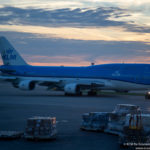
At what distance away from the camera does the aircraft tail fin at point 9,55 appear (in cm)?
4641

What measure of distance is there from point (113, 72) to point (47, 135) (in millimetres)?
25949

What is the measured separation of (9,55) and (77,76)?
12281 millimetres

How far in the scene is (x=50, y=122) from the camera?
41.2 ft

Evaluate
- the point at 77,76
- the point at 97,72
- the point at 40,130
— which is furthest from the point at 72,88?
the point at 40,130

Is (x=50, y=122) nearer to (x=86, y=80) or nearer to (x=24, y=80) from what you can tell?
(x=86, y=80)

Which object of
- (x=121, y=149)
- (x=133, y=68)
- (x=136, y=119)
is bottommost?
(x=121, y=149)

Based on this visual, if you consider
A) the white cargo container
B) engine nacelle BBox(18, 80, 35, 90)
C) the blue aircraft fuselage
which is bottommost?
the white cargo container

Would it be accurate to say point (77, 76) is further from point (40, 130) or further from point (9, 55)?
point (40, 130)

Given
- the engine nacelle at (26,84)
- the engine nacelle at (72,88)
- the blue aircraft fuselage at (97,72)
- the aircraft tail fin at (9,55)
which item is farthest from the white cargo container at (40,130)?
A: the aircraft tail fin at (9,55)

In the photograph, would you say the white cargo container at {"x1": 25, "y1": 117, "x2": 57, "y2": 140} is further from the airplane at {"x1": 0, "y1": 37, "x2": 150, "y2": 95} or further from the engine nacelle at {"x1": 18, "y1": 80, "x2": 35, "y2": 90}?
the engine nacelle at {"x1": 18, "y1": 80, "x2": 35, "y2": 90}

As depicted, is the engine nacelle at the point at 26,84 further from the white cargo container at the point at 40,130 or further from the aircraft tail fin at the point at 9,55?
the white cargo container at the point at 40,130

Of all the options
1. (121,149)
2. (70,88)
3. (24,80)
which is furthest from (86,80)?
(121,149)

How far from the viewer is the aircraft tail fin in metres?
46.4

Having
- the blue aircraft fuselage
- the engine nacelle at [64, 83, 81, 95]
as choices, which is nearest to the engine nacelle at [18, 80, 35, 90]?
the blue aircraft fuselage
